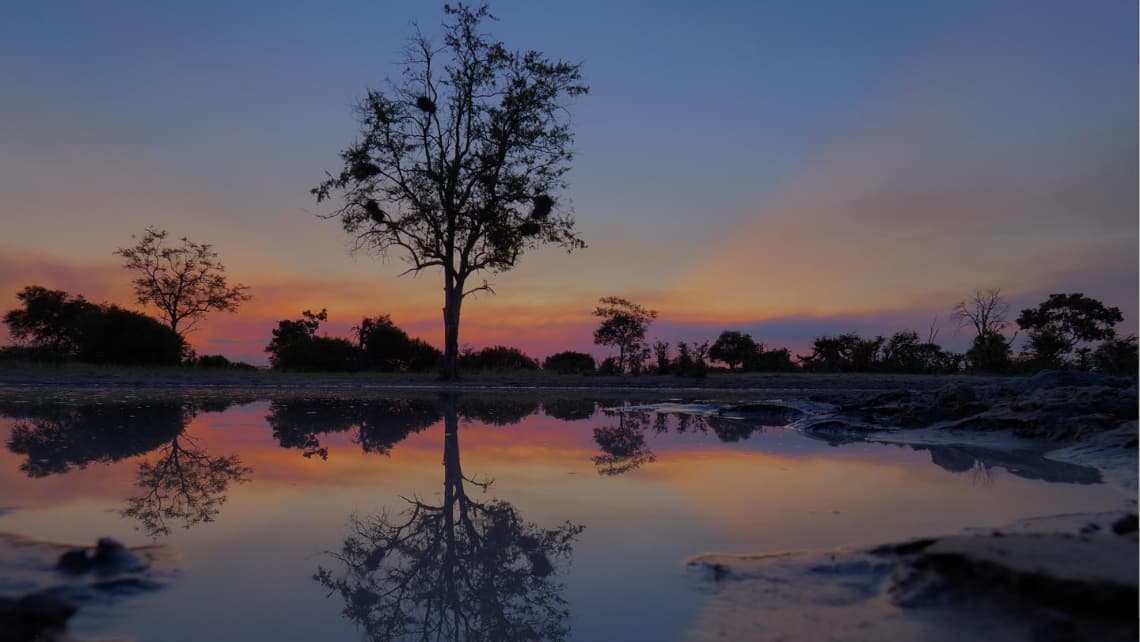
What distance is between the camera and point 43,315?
3706 cm

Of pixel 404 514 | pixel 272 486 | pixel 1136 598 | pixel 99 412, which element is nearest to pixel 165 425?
pixel 99 412

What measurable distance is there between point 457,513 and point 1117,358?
20.9 metres

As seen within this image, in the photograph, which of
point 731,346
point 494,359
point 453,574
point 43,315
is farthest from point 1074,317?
point 43,315

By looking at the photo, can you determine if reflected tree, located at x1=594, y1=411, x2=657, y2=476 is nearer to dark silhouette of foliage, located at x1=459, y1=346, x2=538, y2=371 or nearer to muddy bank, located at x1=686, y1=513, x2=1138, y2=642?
muddy bank, located at x1=686, y1=513, x2=1138, y2=642

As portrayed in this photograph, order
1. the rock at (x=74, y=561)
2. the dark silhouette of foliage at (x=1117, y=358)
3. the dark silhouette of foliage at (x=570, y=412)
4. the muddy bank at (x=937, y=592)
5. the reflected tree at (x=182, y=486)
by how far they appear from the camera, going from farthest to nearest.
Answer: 1. the dark silhouette of foliage at (x=1117, y=358)
2. the dark silhouette of foliage at (x=570, y=412)
3. the reflected tree at (x=182, y=486)
4. the rock at (x=74, y=561)
5. the muddy bank at (x=937, y=592)

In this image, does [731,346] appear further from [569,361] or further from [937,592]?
[937,592]

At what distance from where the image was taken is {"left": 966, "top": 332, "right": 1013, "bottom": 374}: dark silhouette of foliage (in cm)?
2058

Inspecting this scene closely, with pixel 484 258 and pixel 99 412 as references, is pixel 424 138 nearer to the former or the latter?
pixel 484 258

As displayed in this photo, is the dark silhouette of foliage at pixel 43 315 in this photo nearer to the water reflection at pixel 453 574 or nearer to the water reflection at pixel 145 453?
the water reflection at pixel 145 453

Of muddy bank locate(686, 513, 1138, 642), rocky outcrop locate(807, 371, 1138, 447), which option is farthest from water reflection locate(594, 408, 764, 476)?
muddy bank locate(686, 513, 1138, 642)

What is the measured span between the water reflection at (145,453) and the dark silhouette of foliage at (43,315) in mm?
39233

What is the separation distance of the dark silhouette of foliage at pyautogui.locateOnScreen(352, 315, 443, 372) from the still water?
23679mm

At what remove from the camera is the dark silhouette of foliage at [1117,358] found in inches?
600

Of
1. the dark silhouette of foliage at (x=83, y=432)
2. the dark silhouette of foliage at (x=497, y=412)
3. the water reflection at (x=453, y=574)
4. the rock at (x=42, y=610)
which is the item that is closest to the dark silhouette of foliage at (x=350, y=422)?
the dark silhouette of foliage at (x=497, y=412)
